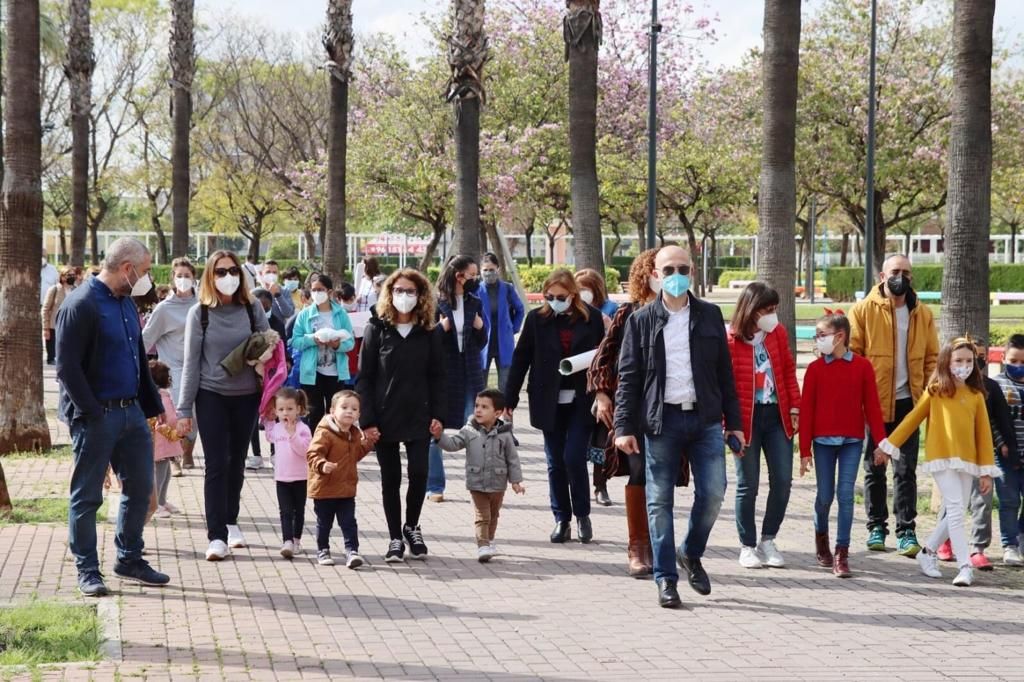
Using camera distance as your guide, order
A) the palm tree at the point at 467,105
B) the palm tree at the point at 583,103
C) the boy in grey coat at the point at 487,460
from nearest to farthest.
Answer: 1. the boy in grey coat at the point at 487,460
2. the palm tree at the point at 583,103
3. the palm tree at the point at 467,105

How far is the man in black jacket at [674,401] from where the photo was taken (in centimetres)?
774

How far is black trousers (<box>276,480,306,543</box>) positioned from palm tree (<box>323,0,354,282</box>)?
1571 cm

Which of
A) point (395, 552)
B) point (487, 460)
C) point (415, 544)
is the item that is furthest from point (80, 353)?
point (487, 460)

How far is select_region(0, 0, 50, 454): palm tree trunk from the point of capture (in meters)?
13.8

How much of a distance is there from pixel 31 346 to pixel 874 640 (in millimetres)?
9509

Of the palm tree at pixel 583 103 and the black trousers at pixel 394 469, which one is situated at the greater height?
the palm tree at pixel 583 103

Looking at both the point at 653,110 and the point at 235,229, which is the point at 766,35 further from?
the point at 235,229

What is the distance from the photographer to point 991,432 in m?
8.95

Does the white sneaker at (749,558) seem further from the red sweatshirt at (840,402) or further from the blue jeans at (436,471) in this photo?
the blue jeans at (436,471)

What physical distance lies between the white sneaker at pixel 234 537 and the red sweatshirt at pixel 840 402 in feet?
11.5

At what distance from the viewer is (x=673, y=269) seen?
7746 mm

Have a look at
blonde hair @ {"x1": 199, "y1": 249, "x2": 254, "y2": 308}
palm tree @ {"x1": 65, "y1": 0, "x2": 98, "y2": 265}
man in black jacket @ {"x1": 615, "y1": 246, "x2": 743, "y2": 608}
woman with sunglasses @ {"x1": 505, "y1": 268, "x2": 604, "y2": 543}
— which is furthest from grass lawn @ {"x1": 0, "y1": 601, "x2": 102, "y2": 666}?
palm tree @ {"x1": 65, "y1": 0, "x2": 98, "y2": 265}

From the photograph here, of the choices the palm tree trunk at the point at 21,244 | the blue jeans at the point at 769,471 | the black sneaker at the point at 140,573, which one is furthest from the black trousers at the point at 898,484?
the palm tree trunk at the point at 21,244

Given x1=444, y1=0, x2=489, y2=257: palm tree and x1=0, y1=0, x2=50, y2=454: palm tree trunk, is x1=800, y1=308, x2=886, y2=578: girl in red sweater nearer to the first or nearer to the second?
x1=0, y1=0, x2=50, y2=454: palm tree trunk
